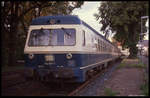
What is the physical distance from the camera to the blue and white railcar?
35.6 ft

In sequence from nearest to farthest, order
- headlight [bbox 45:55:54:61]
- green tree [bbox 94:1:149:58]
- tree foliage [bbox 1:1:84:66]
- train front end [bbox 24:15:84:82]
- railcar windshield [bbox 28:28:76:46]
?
green tree [bbox 94:1:149:58], train front end [bbox 24:15:84:82], headlight [bbox 45:55:54:61], railcar windshield [bbox 28:28:76:46], tree foliage [bbox 1:1:84:66]

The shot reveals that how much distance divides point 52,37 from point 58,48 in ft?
1.98

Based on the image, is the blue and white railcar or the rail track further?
the rail track

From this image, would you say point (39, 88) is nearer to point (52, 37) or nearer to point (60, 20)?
point (52, 37)

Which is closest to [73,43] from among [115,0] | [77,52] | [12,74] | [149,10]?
[77,52]

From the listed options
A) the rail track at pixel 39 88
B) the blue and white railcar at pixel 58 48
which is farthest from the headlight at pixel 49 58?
the rail track at pixel 39 88

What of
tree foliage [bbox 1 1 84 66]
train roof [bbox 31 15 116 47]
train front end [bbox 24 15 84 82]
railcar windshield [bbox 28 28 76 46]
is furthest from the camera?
tree foliage [bbox 1 1 84 66]

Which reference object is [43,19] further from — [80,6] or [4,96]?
[80,6]

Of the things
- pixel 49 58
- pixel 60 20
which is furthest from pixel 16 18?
pixel 49 58

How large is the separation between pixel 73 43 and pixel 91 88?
93.6 inches

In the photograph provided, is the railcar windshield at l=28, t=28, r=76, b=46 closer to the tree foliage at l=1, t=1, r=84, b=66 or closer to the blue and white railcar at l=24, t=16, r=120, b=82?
the blue and white railcar at l=24, t=16, r=120, b=82

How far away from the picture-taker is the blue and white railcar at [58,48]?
10.9m

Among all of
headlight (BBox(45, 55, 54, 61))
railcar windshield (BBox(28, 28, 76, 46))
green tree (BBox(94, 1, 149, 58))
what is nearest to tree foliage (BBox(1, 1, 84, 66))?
green tree (BBox(94, 1, 149, 58))

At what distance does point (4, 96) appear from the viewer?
10.3m
